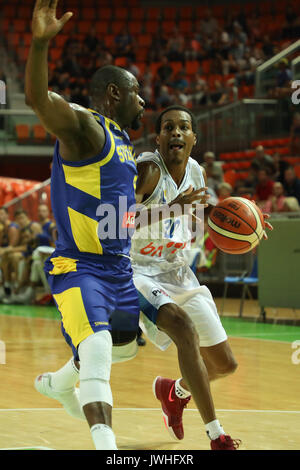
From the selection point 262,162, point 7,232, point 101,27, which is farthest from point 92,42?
point 262,162

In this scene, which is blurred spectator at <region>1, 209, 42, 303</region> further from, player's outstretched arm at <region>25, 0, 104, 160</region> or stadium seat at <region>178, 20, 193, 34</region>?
stadium seat at <region>178, 20, 193, 34</region>

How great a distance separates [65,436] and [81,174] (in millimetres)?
1593

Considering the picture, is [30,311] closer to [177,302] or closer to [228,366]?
[177,302]

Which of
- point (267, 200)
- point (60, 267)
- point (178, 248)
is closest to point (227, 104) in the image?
point (267, 200)

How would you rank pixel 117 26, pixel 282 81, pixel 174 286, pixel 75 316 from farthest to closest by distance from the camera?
pixel 117 26
pixel 282 81
pixel 174 286
pixel 75 316

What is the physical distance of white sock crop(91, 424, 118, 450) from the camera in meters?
3.24

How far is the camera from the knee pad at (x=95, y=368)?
11.1ft

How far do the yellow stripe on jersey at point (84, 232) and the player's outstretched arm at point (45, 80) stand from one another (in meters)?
0.42

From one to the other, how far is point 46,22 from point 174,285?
6.93 feet

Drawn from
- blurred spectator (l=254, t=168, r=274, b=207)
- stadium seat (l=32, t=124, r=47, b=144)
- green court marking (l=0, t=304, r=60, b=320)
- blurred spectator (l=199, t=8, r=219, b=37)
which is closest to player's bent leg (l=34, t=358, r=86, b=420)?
green court marking (l=0, t=304, r=60, b=320)

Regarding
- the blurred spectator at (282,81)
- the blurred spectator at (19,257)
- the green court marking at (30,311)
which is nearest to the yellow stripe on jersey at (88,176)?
the green court marking at (30,311)

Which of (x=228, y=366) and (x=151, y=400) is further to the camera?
(x=151, y=400)

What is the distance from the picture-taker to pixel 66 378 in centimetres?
418

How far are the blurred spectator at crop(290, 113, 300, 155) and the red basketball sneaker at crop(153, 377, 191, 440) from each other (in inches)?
423
